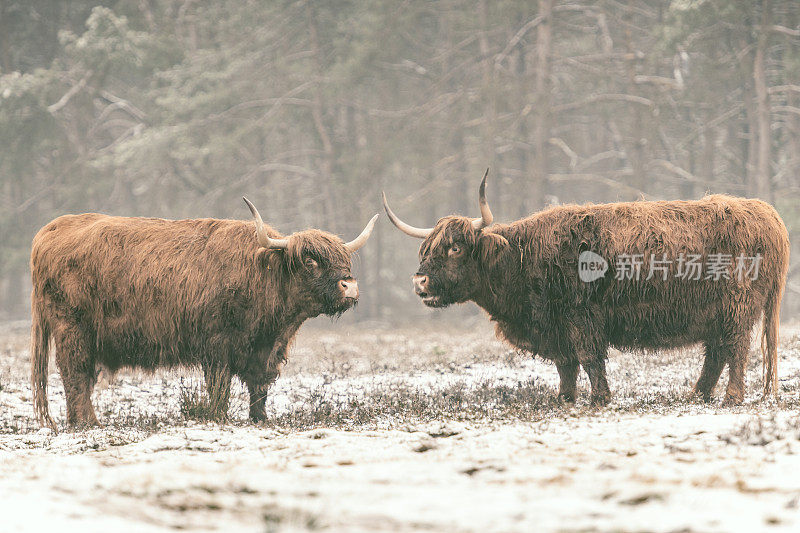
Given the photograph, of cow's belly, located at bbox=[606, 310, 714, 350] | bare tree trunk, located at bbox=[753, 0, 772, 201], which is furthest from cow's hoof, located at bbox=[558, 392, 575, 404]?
bare tree trunk, located at bbox=[753, 0, 772, 201]

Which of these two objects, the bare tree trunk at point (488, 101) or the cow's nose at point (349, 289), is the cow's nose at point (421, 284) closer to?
the cow's nose at point (349, 289)

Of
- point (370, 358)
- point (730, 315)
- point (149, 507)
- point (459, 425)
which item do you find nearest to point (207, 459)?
point (149, 507)

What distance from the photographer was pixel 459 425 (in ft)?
21.2

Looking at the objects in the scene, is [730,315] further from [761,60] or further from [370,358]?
[761,60]

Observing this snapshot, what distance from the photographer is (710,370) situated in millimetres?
7781

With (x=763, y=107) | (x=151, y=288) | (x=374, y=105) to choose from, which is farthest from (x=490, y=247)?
(x=374, y=105)

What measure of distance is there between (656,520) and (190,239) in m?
5.41

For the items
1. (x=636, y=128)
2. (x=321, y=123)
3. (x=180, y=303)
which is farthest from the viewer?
(x=321, y=123)

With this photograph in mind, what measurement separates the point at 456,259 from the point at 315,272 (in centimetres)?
133

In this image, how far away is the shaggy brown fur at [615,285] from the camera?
7484 millimetres

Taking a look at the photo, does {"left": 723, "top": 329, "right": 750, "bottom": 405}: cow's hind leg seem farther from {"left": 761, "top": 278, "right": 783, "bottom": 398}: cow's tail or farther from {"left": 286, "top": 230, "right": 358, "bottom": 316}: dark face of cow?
{"left": 286, "top": 230, "right": 358, "bottom": 316}: dark face of cow

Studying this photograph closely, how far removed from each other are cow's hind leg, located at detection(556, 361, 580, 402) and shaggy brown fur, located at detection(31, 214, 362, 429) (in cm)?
204

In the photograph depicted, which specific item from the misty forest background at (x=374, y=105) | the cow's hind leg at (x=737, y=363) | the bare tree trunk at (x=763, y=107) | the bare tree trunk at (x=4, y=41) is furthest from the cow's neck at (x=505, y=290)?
the bare tree trunk at (x=4, y=41)

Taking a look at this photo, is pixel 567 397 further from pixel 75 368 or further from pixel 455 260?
pixel 75 368
